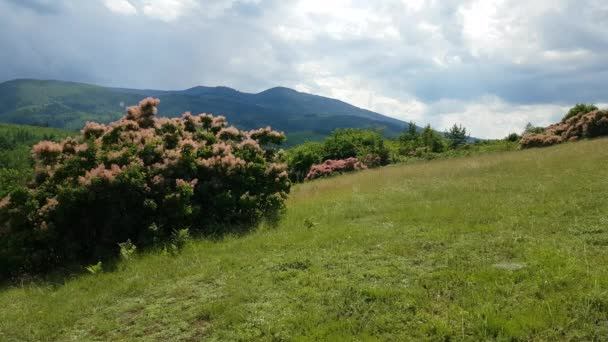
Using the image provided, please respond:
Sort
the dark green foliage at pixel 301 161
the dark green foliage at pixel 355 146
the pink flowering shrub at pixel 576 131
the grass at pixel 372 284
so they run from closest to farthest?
the grass at pixel 372 284
the pink flowering shrub at pixel 576 131
the dark green foliage at pixel 301 161
the dark green foliage at pixel 355 146

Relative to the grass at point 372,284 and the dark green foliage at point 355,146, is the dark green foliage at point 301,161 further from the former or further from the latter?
the grass at point 372,284

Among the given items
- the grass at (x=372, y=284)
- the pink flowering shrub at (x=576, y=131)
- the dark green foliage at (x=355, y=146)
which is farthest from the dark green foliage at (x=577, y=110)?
the grass at (x=372, y=284)

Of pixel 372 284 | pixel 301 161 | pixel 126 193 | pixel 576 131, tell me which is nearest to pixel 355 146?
pixel 301 161

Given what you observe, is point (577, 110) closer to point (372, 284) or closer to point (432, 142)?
point (432, 142)

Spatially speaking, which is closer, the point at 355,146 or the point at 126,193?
the point at 126,193

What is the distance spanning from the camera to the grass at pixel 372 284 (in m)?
5.07

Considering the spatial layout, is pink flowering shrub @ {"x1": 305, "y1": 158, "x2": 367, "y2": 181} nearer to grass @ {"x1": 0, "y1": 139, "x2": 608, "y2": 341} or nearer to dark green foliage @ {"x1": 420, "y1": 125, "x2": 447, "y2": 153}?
dark green foliage @ {"x1": 420, "y1": 125, "x2": 447, "y2": 153}

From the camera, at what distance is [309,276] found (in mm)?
6980

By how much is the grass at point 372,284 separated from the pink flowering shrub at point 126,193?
46.4 inches

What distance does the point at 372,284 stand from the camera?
634 cm

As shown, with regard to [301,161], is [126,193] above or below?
above

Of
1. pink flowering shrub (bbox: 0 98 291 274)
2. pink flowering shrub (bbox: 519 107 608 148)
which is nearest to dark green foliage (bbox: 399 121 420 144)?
pink flowering shrub (bbox: 519 107 608 148)

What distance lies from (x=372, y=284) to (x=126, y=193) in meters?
6.42

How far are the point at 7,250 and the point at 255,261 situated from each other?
18.2ft
